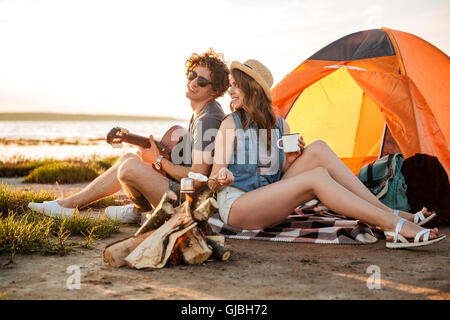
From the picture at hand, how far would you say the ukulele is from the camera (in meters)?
3.24

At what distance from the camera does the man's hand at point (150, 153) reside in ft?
10.9

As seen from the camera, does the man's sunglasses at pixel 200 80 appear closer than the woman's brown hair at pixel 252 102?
No

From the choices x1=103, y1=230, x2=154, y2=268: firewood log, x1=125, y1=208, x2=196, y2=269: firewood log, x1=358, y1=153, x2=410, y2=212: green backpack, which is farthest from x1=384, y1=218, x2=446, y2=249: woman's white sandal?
x1=103, y1=230, x2=154, y2=268: firewood log

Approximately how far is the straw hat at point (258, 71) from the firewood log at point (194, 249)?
1135mm

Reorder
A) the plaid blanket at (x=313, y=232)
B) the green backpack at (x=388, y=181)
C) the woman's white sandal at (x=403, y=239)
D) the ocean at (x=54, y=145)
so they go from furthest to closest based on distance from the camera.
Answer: the ocean at (x=54, y=145) < the green backpack at (x=388, y=181) < the plaid blanket at (x=313, y=232) < the woman's white sandal at (x=403, y=239)

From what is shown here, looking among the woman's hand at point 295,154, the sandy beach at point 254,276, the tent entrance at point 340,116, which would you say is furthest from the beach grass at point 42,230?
the tent entrance at point 340,116

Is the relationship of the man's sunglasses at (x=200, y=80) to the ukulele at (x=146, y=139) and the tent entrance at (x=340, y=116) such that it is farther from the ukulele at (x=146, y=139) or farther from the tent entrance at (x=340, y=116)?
the tent entrance at (x=340, y=116)

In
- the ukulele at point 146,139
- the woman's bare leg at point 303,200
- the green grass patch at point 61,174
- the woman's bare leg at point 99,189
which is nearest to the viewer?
the woman's bare leg at point 303,200

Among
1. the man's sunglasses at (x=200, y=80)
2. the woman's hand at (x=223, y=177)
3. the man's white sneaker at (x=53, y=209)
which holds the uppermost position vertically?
the man's sunglasses at (x=200, y=80)

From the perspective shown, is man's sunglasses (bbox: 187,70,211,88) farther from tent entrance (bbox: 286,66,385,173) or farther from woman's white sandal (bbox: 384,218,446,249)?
tent entrance (bbox: 286,66,385,173)

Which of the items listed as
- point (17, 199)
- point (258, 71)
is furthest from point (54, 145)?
point (258, 71)
